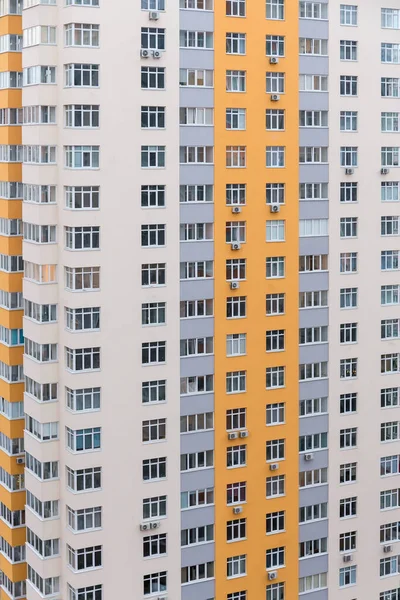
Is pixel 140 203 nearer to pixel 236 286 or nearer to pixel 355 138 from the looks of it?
pixel 236 286

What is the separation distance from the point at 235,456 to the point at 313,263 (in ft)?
19.7

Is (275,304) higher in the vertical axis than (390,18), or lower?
lower

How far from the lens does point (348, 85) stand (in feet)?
102

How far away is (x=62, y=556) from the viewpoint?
1179 inches

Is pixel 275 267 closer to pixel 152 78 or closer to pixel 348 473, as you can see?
pixel 152 78

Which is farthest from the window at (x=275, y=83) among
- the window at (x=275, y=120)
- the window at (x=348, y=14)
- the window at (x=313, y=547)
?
the window at (x=313, y=547)

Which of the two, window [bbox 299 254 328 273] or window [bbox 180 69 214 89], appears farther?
window [bbox 299 254 328 273]

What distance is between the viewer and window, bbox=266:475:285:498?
3134 cm

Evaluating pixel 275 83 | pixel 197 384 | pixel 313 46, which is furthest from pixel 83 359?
pixel 313 46

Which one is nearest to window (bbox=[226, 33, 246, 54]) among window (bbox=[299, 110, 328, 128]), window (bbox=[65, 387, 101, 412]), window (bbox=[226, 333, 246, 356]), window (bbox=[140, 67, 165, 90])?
window (bbox=[140, 67, 165, 90])

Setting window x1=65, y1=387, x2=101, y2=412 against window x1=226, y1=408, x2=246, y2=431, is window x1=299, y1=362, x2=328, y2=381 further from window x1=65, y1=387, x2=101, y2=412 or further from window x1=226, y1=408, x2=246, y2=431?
window x1=65, y1=387, x2=101, y2=412

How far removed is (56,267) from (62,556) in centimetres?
804

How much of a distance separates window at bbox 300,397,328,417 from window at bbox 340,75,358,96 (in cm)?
893

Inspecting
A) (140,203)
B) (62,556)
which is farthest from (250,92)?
(62,556)
